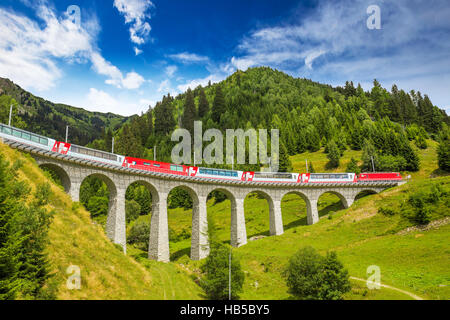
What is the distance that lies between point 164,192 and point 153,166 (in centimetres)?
488

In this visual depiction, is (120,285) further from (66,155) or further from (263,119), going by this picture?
(263,119)

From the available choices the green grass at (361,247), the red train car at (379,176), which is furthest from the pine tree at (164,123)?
the red train car at (379,176)

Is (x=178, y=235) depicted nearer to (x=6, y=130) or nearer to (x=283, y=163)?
(x=6, y=130)

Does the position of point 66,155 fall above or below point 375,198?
above

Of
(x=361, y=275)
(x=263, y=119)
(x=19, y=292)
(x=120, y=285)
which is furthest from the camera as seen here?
(x=263, y=119)

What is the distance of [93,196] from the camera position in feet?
299

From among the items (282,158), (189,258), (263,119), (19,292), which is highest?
(263,119)

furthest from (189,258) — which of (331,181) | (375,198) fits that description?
(375,198)

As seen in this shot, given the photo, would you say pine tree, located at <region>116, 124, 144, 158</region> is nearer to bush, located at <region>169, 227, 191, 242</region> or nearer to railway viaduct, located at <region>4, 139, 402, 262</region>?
bush, located at <region>169, 227, 191, 242</region>

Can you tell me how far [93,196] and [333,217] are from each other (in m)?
73.7

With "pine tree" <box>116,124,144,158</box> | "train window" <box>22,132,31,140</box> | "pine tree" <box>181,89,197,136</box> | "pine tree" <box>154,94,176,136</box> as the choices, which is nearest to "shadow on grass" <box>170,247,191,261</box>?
"train window" <box>22,132,31,140</box>

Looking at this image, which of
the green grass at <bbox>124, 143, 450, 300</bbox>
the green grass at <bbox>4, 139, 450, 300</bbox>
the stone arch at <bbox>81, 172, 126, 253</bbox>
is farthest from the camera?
the stone arch at <bbox>81, 172, 126, 253</bbox>

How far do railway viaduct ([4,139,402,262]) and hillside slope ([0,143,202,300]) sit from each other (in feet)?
16.3

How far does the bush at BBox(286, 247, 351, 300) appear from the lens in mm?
23016
